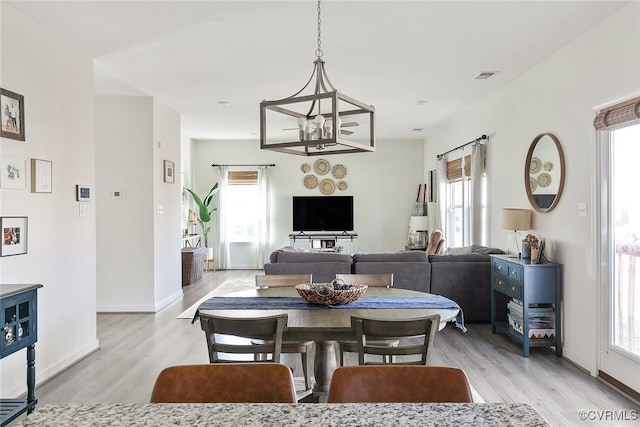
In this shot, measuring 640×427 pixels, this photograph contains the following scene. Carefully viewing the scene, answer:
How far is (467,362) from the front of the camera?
3947 millimetres

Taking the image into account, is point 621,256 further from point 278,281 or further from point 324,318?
point 278,281

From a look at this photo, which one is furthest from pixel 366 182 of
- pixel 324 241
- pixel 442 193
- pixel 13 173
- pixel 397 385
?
pixel 397 385

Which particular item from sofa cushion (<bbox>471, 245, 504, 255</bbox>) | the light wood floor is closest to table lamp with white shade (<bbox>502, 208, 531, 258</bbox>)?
sofa cushion (<bbox>471, 245, 504, 255</bbox>)

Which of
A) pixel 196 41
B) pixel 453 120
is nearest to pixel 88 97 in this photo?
pixel 196 41

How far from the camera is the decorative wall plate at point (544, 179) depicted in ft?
14.5

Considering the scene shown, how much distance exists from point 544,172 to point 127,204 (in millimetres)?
4777

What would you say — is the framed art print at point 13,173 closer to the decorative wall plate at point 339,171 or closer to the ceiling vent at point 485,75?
the ceiling vent at point 485,75

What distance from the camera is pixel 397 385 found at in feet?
4.11

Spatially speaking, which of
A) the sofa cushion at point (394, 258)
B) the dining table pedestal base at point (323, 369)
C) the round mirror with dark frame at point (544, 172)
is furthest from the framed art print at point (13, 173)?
the round mirror with dark frame at point (544, 172)

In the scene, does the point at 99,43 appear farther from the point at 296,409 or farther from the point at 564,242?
the point at 564,242

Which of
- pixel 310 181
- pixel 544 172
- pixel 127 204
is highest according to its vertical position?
pixel 310 181

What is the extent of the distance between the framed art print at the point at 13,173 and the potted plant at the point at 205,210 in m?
5.52

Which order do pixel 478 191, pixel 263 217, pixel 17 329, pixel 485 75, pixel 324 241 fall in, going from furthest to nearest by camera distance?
pixel 263 217
pixel 324 241
pixel 478 191
pixel 485 75
pixel 17 329

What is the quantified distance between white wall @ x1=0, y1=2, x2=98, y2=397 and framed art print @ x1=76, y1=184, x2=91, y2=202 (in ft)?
0.15
